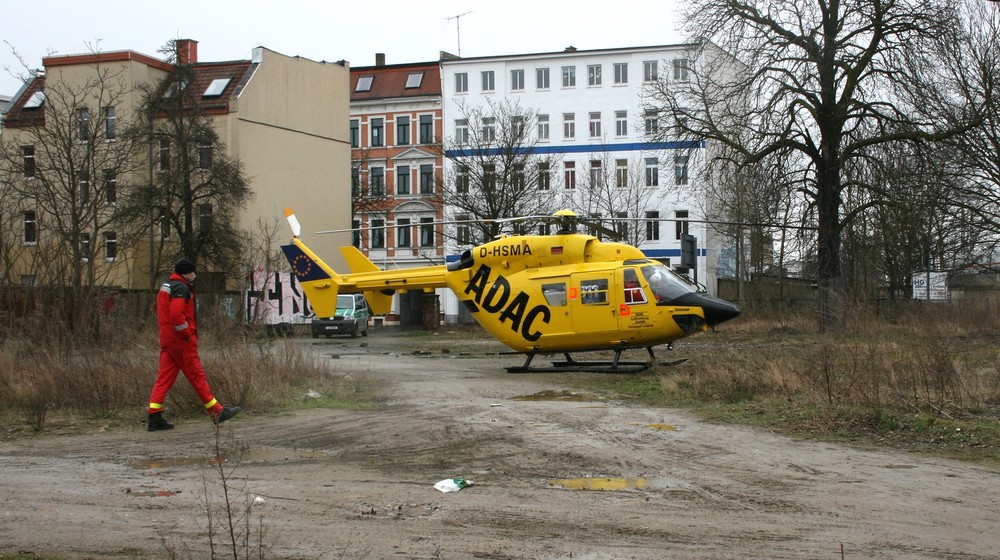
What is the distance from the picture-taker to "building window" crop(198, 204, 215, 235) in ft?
141

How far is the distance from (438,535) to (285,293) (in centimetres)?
3455

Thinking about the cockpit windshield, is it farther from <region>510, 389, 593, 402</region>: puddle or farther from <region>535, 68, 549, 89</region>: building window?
<region>535, 68, 549, 89</region>: building window

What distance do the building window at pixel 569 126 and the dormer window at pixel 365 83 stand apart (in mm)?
14216

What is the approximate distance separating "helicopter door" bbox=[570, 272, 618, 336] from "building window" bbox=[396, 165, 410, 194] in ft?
149

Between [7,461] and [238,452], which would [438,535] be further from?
[7,461]

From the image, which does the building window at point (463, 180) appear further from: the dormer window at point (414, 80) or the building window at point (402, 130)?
the dormer window at point (414, 80)

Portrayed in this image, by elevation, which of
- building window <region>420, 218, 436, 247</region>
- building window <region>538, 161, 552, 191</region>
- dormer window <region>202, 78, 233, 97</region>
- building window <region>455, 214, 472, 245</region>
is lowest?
building window <region>455, 214, 472, 245</region>

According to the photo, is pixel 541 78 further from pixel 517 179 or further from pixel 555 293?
pixel 555 293

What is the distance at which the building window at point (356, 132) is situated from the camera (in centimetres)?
6438

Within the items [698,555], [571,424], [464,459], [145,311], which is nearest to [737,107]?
[145,311]

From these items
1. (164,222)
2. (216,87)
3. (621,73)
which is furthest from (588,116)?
(164,222)

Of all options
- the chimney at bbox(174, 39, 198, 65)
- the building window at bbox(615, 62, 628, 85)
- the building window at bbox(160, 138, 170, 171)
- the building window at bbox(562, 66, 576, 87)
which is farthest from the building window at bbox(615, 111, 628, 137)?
the building window at bbox(160, 138, 170, 171)

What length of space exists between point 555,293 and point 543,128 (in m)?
41.8

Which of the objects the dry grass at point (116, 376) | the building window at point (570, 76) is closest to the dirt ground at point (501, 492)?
the dry grass at point (116, 376)
